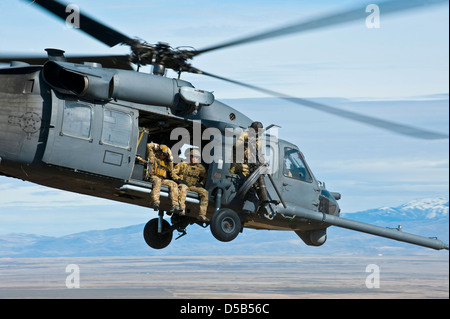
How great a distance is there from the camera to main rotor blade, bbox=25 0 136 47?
35.8ft

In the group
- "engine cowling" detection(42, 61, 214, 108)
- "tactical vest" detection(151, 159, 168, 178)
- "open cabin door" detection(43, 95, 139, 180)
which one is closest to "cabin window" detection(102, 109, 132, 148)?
"open cabin door" detection(43, 95, 139, 180)

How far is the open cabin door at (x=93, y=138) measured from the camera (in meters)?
11.4

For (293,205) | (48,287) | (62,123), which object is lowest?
(48,287)

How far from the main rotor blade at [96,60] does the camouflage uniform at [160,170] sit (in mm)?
1748

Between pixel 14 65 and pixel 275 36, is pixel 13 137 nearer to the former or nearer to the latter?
pixel 14 65

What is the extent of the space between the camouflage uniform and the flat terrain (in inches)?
3746

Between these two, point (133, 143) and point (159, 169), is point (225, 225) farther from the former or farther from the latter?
point (133, 143)

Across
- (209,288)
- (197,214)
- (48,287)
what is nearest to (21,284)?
(48,287)

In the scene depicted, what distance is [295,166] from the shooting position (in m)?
14.8

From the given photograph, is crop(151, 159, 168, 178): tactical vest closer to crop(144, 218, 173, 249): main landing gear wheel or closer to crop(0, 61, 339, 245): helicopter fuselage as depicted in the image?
crop(0, 61, 339, 245): helicopter fuselage

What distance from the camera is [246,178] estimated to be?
1370 cm

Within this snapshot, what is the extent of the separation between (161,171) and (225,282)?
130m

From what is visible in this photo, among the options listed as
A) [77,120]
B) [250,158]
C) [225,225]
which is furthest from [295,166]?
[77,120]

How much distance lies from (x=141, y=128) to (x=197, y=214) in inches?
91.5
